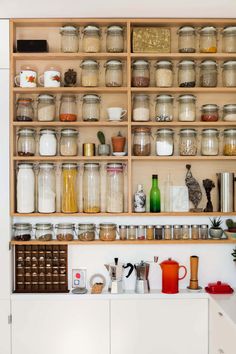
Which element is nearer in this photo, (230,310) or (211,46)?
(230,310)

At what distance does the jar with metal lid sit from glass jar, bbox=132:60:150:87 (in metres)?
0.30

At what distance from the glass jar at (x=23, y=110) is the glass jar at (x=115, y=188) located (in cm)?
65

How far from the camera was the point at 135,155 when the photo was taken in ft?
11.8

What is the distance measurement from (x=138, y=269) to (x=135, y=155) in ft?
2.58

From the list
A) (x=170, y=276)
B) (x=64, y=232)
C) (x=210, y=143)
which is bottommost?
(x=170, y=276)

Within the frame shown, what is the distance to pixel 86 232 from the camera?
358 centimetres

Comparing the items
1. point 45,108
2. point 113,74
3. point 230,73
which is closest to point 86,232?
point 45,108

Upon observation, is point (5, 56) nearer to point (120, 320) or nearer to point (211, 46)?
point (211, 46)

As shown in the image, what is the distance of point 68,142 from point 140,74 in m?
0.69

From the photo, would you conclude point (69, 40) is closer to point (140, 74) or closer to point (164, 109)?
point (140, 74)

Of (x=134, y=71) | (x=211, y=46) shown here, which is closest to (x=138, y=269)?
(x=134, y=71)

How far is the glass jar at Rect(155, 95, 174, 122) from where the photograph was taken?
3596mm

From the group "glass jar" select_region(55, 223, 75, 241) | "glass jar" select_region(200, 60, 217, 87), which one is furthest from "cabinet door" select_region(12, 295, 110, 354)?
"glass jar" select_region(200, 60, 217, 87)

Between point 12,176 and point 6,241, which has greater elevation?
point 12,176
